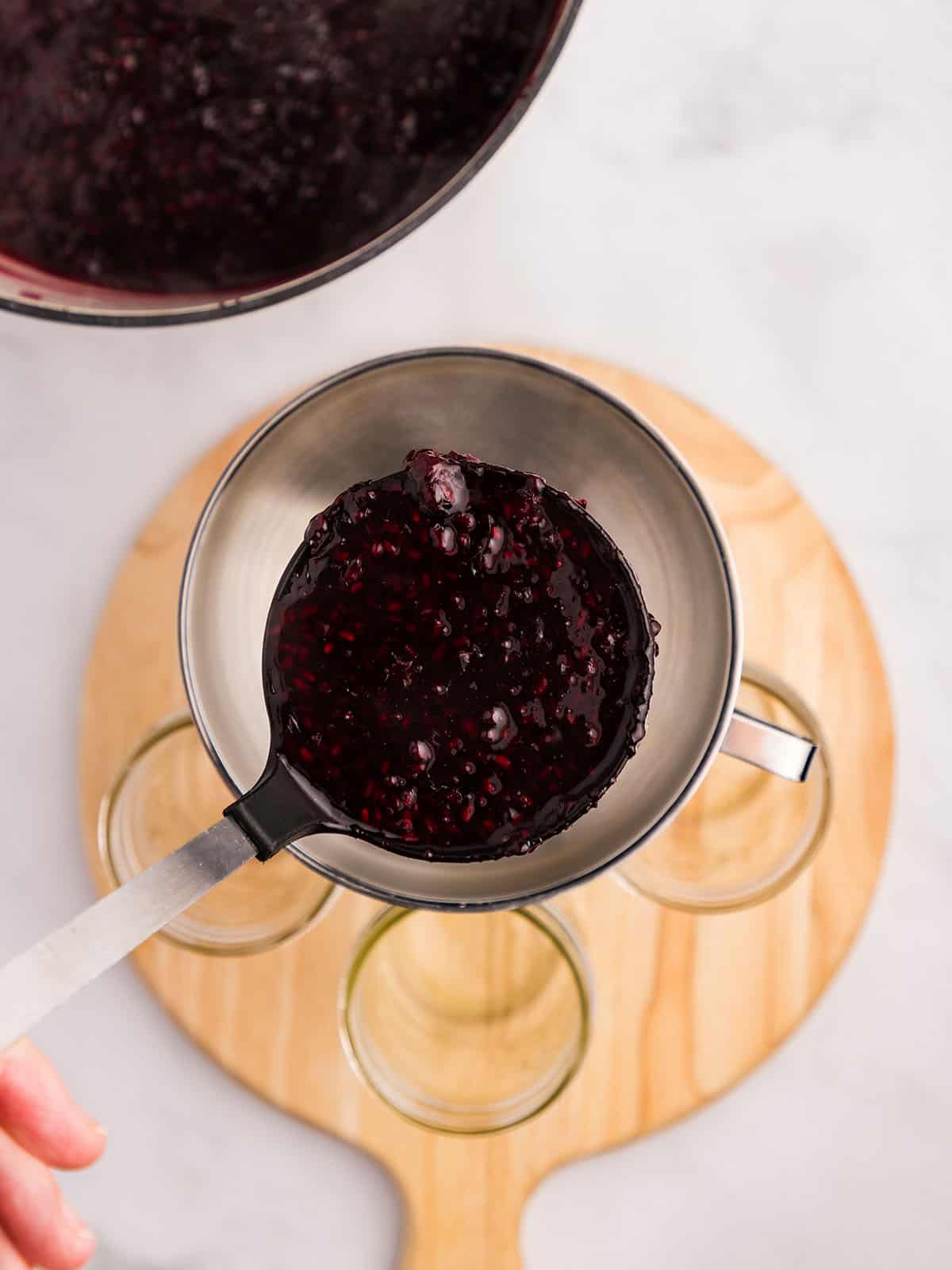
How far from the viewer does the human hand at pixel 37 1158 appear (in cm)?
87

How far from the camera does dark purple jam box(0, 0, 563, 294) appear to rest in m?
0.74

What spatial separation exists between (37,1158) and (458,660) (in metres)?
0.56

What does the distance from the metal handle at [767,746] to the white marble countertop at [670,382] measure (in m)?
0.32

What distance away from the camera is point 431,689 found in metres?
0.66

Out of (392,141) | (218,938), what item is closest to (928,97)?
(392,141)

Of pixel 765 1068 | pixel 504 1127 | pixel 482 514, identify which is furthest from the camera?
pixel 765 1068

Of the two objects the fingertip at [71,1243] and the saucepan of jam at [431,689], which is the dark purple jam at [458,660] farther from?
the fingertip at [71,1243]

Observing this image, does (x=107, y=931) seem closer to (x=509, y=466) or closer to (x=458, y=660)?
(x=458, y=660)

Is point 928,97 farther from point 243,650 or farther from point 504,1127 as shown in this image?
point 504,1127

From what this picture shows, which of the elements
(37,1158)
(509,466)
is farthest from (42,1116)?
(509,466)

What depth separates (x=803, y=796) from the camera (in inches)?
37.3

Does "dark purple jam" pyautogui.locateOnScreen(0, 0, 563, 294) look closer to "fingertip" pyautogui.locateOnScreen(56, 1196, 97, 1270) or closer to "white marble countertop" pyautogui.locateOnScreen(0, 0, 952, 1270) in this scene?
"white marble countertop" pyautogui.locateOnScreen(0, 0, 952, 1270)

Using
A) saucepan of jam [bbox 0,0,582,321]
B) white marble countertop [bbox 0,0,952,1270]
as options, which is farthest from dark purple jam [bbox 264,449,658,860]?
white marble countertop [bbox 0,0,952,1270]

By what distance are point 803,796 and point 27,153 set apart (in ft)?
2.44
